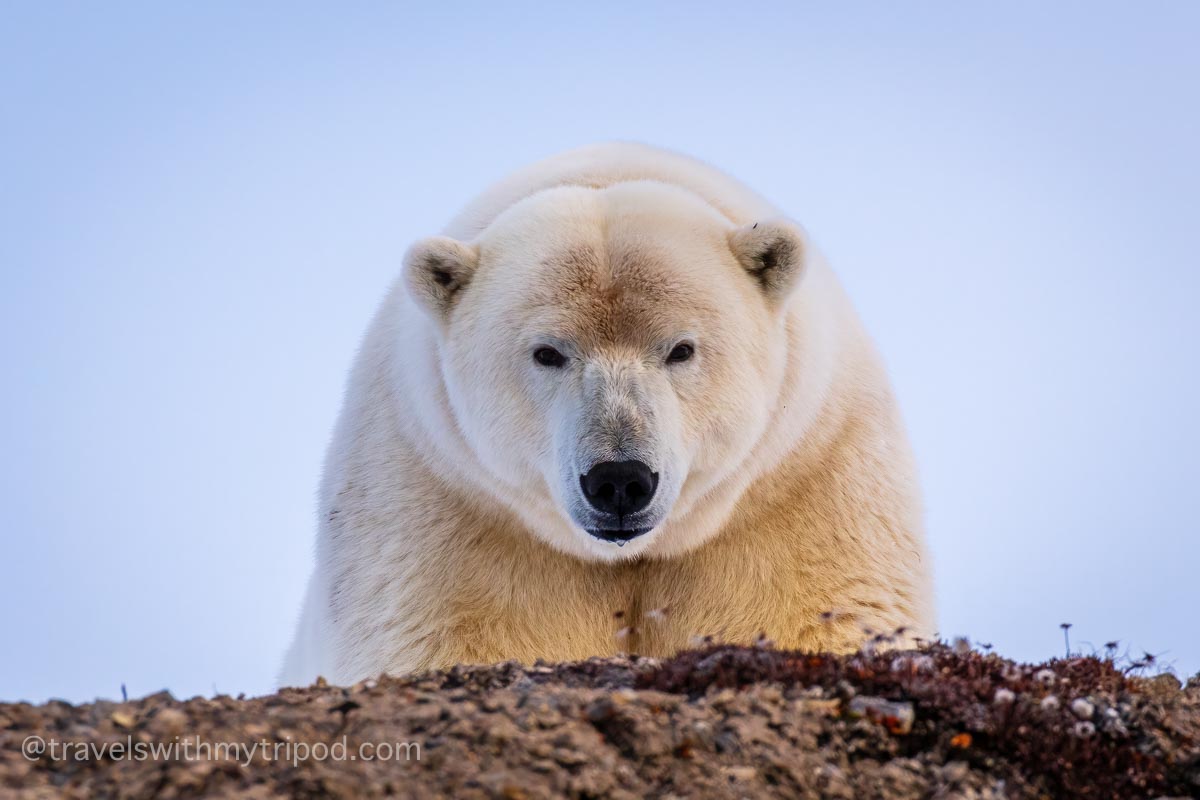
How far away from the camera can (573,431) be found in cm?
677

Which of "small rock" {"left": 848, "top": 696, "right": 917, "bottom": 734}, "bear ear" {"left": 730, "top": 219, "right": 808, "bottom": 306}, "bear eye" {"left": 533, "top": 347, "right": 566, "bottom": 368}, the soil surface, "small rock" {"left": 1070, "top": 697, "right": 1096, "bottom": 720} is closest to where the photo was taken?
the soil surface

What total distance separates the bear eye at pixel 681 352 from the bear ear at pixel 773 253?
2.18ft

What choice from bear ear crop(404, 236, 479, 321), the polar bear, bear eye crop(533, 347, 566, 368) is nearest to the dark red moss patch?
the polar bear

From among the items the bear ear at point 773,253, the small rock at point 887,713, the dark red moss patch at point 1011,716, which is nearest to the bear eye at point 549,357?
the bear ear at point 773,253

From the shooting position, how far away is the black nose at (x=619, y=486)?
21.5 feet

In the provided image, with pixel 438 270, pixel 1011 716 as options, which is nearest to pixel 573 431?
pixel 438 270

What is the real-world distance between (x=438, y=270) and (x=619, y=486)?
1.77 m

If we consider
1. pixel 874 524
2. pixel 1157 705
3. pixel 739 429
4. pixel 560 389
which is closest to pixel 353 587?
pixel 560 389

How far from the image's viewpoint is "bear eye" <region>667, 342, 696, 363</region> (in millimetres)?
7133

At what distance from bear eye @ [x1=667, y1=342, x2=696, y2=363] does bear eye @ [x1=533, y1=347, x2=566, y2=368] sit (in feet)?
1.82

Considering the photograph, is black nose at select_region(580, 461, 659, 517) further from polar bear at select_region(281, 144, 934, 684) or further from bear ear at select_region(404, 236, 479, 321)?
bear ear at select_region(404, 236, 479, 321)

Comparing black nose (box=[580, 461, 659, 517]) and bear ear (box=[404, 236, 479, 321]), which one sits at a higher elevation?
bear ear (box=[404, 236, 479, 321])

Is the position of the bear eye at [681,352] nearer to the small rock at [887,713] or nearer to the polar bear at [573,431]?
the polar bear at [573,431]

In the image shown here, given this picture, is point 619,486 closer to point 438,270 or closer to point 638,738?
point 438,270
